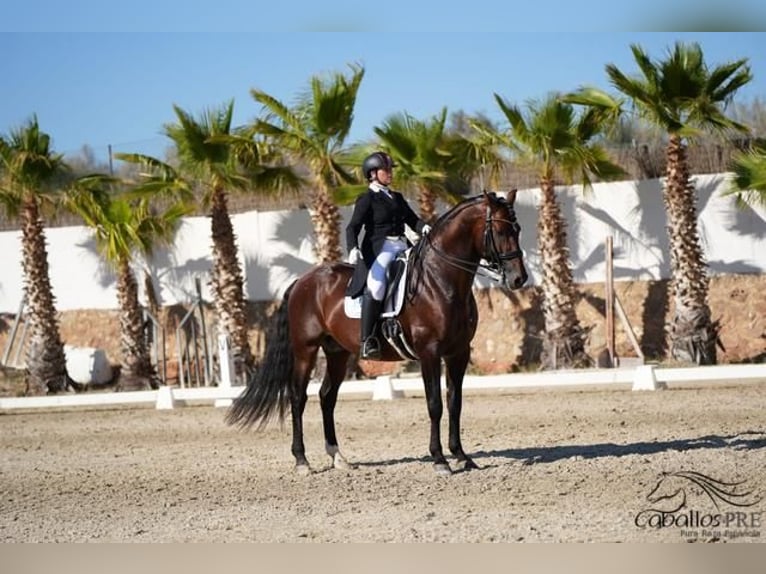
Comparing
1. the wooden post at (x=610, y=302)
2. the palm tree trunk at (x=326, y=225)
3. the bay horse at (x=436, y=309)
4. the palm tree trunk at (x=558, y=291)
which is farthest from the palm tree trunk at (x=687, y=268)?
the bay horse at (x=436, y=309)

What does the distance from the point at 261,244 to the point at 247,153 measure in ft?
8.02

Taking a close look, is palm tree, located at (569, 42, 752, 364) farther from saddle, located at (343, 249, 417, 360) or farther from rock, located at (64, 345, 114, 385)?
rock, located at (64, 345, 114, 385)

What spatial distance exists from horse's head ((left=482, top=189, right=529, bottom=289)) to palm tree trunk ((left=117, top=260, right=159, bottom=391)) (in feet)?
36.6

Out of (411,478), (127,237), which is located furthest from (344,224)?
(411,478)

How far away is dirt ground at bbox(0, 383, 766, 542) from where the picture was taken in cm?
716

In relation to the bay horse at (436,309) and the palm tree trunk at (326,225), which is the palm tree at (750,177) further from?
the bay horse at (436,309)

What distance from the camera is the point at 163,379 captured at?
19547 mm

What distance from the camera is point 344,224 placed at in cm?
1939

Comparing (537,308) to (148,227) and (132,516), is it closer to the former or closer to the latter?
(148,227)

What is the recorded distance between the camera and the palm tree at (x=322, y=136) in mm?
16812

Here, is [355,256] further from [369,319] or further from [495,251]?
[495,251]

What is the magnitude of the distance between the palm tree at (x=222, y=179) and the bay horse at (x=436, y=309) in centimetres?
759

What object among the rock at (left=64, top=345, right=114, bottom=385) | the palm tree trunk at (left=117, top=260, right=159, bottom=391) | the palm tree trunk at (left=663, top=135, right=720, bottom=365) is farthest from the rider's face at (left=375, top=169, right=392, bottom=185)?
the rock at (left=64, top=345, right=114, bottom=385)

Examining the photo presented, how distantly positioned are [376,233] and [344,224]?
9997 millimetres
